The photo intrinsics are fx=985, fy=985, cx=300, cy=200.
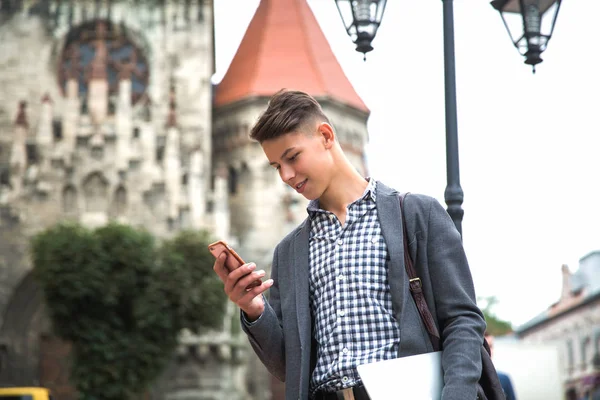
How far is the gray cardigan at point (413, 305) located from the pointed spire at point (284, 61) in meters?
27.7

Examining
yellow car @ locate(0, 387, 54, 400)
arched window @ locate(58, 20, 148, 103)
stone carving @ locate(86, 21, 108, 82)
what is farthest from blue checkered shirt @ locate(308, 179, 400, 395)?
arched window @ locate(58, 20, 148, 103)

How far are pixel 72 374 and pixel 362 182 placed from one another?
22.2m

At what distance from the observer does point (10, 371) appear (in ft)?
87.3

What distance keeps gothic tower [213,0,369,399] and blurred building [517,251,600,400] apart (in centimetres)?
1201

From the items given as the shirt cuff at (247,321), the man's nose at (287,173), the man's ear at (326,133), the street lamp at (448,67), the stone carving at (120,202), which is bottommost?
the shirt cuff at (247,321)

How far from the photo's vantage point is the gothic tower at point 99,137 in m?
26.7

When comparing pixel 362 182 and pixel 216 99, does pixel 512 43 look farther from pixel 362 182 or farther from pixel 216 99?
pixel 216 99

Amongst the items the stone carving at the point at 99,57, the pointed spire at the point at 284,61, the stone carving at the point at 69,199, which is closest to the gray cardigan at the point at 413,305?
the stone carving at the point at 69,199

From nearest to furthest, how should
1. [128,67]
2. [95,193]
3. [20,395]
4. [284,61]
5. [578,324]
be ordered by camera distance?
[20,395], [95,193], [128,67], [284,61], [578,324]

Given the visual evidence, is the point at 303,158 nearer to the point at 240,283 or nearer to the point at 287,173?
the point at 287,173

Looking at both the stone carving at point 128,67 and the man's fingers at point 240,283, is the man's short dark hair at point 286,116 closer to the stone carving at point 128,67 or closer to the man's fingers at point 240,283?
the man's fingers at point 240,283

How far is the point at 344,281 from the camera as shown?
2.93m

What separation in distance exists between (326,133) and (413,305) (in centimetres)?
58

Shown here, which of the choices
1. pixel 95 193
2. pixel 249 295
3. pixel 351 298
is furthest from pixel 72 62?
pixel 351 298
